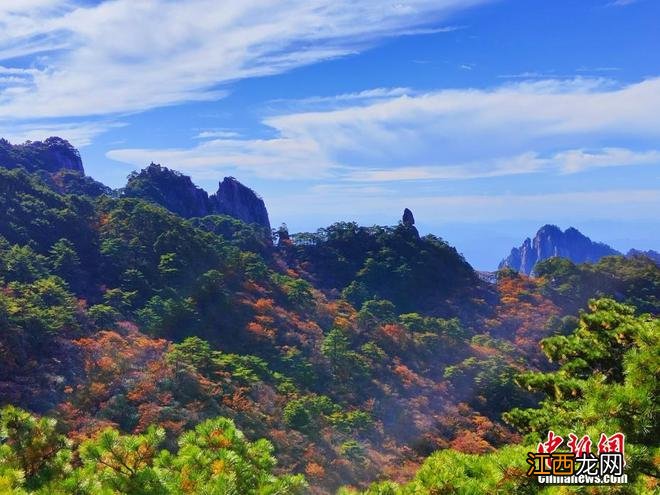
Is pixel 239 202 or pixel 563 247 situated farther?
pixel 563 247

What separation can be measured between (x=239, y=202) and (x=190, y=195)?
26.4 ft

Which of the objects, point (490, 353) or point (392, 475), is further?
point (490, 353)

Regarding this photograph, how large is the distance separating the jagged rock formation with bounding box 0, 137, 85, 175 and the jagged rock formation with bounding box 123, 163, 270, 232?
9.35 m

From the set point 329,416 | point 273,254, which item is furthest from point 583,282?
point 329,416

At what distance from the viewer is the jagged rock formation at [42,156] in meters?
57.1

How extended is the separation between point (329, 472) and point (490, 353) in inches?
757

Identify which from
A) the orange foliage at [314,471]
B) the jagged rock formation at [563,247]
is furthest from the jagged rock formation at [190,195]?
the jagged rock formation at [563,247]

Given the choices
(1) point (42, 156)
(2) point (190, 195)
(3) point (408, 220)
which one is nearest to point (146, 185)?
(2) point (190, 195)

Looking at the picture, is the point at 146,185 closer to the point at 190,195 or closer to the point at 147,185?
the point at 147,185

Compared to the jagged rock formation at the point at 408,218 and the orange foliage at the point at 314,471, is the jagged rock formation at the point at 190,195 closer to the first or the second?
the jagged rock formation at the point at 408,218

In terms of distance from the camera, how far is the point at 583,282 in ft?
159

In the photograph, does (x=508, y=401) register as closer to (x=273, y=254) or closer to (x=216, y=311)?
(x=216, y=311)

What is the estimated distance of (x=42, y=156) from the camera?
206 feet

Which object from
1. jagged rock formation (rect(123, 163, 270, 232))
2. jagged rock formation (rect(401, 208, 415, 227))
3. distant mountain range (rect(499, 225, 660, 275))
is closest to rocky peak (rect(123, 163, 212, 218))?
jagged rock formation (rect(123, 163, 270, 232))
